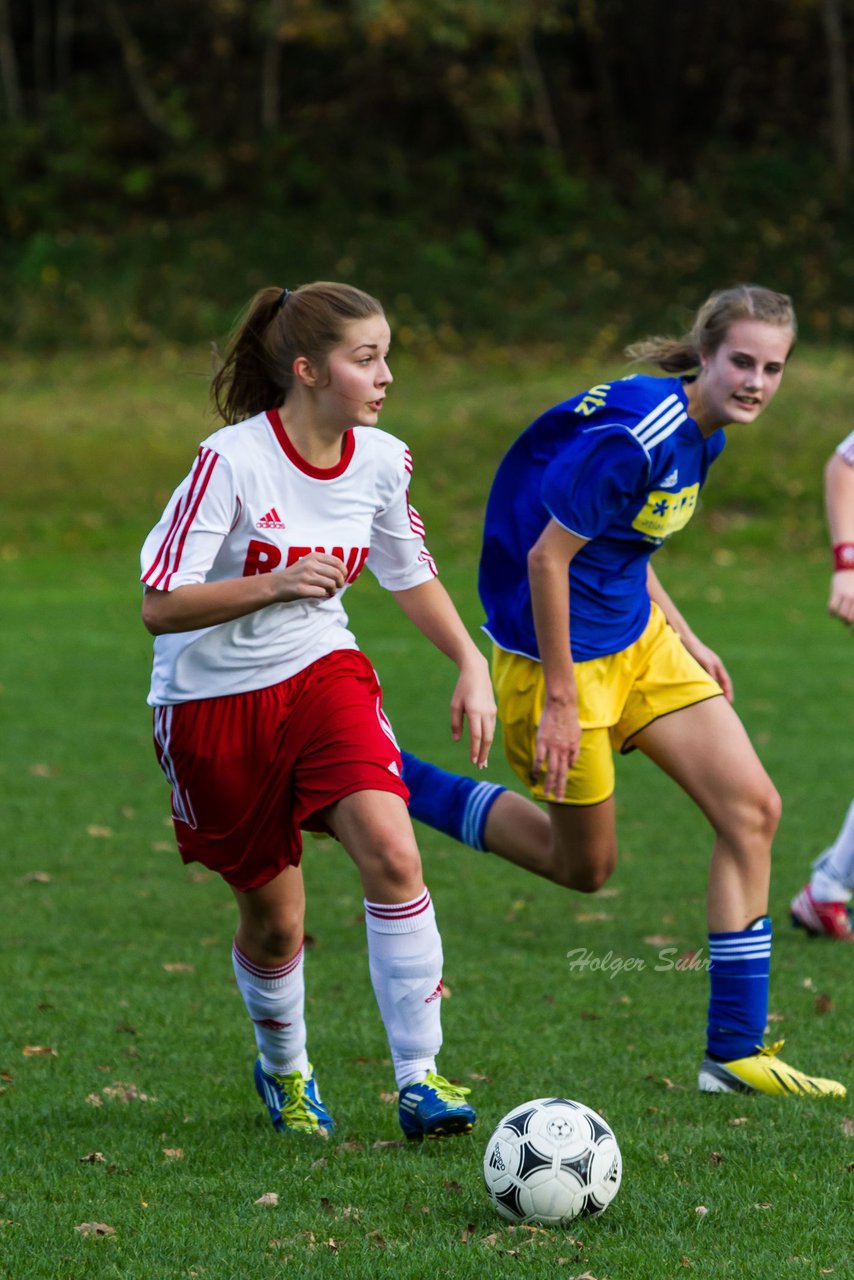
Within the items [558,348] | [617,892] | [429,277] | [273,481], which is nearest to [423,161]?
[429,277]

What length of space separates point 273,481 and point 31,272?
2791cm

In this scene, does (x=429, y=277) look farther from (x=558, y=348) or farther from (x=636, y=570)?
(x=636, y=570)

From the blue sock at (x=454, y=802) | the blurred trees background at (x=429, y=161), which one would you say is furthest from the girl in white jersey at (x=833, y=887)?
the blurred trees background at (x=429, y=161)

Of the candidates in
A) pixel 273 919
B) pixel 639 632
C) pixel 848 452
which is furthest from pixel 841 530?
pixel 273 919

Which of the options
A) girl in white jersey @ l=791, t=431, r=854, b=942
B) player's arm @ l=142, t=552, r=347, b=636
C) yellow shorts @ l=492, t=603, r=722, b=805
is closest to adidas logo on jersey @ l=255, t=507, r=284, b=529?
player's arm @ l=142, t=552, r=347, b=636

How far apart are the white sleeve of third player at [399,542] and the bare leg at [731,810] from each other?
99 centimetres

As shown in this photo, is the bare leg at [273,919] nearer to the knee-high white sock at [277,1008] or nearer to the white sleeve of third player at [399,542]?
the knee-high white sock at [277,1008]

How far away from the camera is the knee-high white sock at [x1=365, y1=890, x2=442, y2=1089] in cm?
412

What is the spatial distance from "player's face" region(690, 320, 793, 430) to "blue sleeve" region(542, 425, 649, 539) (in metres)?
0.29

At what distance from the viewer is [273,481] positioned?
419cm

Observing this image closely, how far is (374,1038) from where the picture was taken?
541 centimetres

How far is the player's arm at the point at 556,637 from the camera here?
15.9 feet

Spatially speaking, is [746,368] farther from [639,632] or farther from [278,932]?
[278,932]

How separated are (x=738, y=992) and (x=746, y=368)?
1755 millimetres
